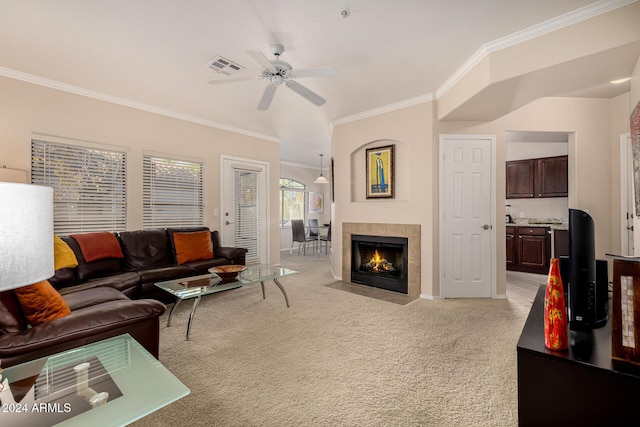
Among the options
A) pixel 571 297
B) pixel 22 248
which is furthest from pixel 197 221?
pixel 571 297

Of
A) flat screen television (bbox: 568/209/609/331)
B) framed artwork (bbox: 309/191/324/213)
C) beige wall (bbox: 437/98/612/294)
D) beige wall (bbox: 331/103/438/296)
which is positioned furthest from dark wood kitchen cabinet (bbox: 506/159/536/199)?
framed artwork (bbox: 309/191/324/213)

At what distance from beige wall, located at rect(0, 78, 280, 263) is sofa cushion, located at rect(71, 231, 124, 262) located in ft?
1.96

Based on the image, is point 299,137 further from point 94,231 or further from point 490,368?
point 490,368

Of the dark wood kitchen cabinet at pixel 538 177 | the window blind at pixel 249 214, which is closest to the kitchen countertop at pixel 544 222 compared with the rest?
the dark wood kitchen cabinet at pixel 538 177

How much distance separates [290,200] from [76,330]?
7045 millimetres

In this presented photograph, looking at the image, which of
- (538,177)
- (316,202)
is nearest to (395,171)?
(538,177)

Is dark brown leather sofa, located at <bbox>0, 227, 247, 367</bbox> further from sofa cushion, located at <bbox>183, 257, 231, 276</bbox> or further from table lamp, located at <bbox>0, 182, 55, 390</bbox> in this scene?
table lamp, located at <bbox>0, 182, 55, 390</bbox>

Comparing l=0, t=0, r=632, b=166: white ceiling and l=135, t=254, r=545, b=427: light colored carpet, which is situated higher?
l=0, t=0, r=632, b=166: white ceiling

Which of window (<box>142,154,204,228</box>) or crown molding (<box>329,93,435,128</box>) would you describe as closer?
crown molding (<box>329,93,435,128</box>)

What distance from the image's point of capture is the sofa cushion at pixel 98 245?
3182 mm

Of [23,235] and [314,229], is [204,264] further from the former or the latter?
[314,229]

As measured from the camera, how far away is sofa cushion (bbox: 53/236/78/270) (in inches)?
112

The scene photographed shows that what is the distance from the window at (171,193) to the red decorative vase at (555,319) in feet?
15.2

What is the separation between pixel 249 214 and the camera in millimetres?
5527
